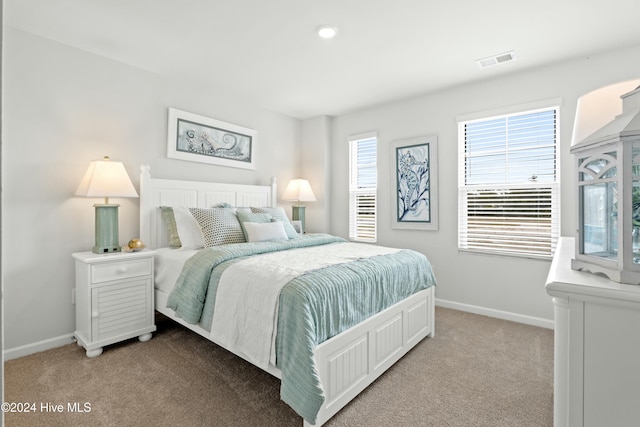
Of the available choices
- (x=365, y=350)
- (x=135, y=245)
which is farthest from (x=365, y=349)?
(x=135, y=245)

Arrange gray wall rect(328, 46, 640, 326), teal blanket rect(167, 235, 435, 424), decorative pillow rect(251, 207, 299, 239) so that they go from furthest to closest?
decorative pillow rect(251, 207, 299, 239) → gray wall rect(328, 46, 640, 326) → teal blanket rect(167, 235, 435, 424)

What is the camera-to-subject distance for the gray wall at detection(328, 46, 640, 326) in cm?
291

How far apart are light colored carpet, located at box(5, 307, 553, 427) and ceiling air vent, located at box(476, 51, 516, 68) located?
2485mm

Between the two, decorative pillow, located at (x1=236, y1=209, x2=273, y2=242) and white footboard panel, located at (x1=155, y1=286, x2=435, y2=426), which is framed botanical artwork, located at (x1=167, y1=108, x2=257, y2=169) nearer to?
decorative pillow, located at (x1=236, y1=209, x2=273, y2=242)

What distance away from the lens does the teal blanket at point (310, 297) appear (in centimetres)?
155

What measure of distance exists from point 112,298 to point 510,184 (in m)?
3.76

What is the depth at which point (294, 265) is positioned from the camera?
2086mm

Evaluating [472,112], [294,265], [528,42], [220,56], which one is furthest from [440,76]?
[294,265]

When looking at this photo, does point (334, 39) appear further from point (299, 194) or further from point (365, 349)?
point (365, 349)

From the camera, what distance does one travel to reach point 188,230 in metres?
2.96

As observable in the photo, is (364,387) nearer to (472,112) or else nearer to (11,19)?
(472,112)

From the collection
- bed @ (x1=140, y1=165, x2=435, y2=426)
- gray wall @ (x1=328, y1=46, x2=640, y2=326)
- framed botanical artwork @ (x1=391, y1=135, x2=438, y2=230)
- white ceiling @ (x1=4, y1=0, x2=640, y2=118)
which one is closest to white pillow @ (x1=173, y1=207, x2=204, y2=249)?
bed @ (x1=140, y1=165, x2=435, y2=426)

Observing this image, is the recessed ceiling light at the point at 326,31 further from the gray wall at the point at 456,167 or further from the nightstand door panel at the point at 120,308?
the nightstand door panel at the point at 120,308

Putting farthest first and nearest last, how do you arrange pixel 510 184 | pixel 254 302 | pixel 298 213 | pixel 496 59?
1. pixel 298 213
2. pixel 510 184
3. pixel 496 59
4. pixel 254 302
